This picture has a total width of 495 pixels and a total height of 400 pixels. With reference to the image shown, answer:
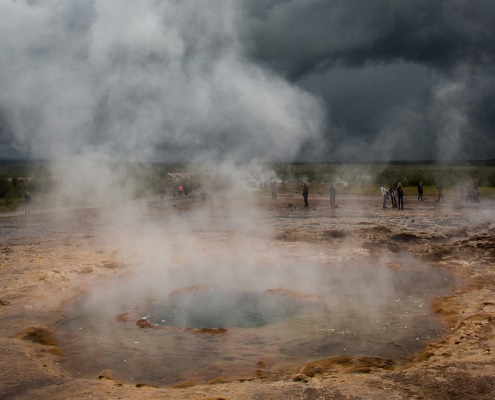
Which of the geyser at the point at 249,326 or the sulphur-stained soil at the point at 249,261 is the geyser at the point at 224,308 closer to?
the geyser at the point at 249,326

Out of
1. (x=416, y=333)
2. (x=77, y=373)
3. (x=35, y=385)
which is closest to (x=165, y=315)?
Answer: (x=77, y=373)

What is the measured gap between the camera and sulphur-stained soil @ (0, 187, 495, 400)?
5.38 m

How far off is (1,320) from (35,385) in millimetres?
2942

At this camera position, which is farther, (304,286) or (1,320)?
(304,286)

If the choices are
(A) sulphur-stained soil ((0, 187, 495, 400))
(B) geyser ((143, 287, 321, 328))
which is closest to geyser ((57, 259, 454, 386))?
(B) geyser ((143, 287, 321, 328))

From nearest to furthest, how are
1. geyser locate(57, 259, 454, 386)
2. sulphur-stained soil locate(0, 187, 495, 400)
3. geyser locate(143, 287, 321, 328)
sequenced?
sulphur-stained soil locate(0, 187, 495, 400)
geyser locate(57, 259, 454, 386)
geyser locate(143, 287, 321, 328)

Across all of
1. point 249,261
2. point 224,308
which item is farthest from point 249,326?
point 249,261

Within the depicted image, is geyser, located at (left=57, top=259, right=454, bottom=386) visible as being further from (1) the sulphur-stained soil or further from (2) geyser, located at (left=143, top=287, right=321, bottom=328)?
(1) the sulphur-stained soil

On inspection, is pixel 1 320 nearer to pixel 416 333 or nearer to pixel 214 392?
pixel 214 392

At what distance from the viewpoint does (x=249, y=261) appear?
42.5ft

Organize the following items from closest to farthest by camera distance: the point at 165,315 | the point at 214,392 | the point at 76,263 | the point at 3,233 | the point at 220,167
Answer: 1. the point at 214,392
2. the point at 165,315
3. the point at 76,263
4. the point at 3,233
5. the point at 220,167

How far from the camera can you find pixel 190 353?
6.65 m

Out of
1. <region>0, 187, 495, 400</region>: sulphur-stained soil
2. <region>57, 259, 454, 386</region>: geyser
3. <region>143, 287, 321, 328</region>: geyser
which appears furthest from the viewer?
<region>143, 287, 321, 328</region>: geyser

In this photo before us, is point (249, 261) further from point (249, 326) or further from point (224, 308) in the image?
point (249, 326)
